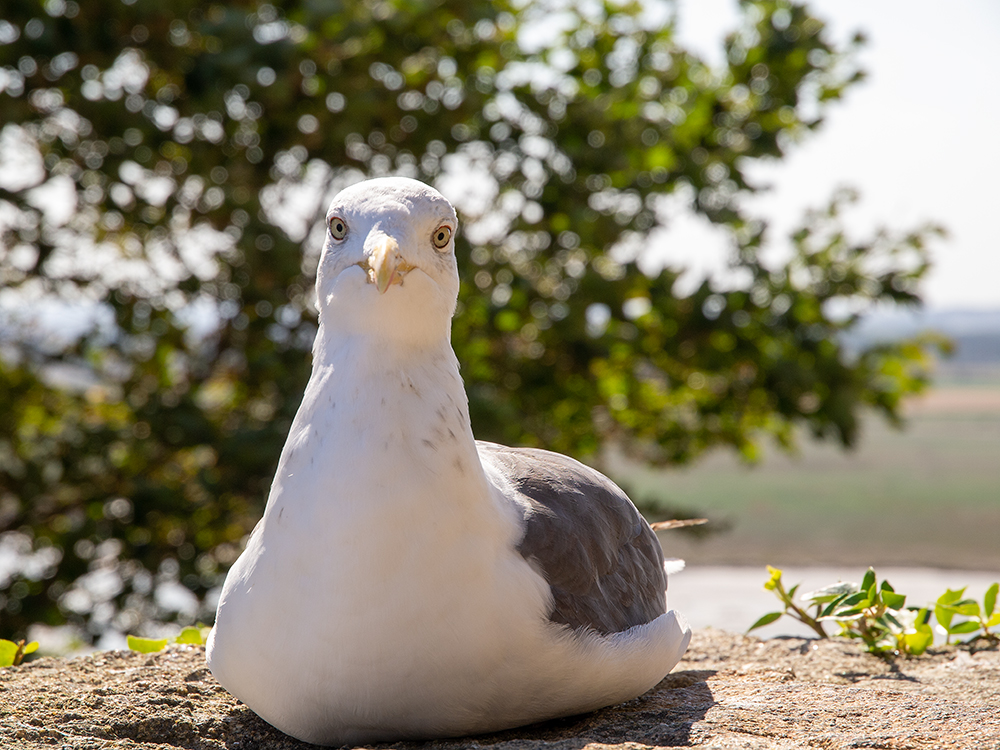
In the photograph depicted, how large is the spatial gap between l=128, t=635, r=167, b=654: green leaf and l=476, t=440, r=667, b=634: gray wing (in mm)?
1350

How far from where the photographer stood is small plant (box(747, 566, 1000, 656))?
3.25m

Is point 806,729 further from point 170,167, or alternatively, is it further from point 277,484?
point 170,167

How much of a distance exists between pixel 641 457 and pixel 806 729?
230 inches

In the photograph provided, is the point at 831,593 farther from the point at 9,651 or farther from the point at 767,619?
the point at 9,651

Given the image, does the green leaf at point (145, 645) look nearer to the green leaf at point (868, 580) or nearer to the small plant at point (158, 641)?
the small plant at point (158, 641)

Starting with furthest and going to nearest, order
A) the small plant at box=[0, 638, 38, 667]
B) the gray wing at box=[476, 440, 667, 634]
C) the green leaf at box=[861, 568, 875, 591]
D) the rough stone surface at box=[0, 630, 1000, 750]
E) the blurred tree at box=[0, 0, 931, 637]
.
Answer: the blurred tree at box=[0, 0, 931, 637] → the green leaf at box=[861, 568, 875, 591] → the small plant at box=[0, 638, 38, 667] → the gray wing at box=[476, 440, 667, 634] → the rough stone surface at box=[0, 630, 1000, 750]

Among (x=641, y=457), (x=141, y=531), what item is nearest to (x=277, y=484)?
(x=141, y=531)

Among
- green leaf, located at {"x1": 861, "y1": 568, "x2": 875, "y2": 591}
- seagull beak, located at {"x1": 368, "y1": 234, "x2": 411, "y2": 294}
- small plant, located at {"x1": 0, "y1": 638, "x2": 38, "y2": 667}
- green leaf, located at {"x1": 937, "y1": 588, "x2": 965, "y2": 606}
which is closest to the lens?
seagull beak, located at {"x1": 368, "y1": 234, "x2": 411, "y2": 294}

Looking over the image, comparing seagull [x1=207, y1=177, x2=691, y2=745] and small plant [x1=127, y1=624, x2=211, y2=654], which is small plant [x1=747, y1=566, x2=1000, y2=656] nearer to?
seagull [x1=207, y1=177, x2=691, y2=745]

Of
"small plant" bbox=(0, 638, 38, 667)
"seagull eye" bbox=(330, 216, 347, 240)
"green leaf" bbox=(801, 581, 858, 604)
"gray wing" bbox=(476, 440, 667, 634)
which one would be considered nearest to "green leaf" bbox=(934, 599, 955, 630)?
"green leaf" bbox=(801, 581, 858, 604)

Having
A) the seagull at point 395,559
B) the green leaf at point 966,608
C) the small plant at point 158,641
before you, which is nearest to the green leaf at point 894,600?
the green leaf at point 966,608

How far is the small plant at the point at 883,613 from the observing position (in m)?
3.25

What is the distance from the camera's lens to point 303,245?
648 cm

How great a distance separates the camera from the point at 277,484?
2.33 m
